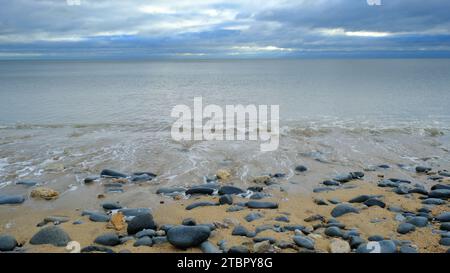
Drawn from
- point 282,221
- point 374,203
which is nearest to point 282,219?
point 282,221

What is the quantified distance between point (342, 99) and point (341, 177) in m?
22.0

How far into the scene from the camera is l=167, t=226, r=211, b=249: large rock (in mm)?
5895

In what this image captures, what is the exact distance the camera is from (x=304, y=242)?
593 centimetres

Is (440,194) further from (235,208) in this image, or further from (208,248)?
(208,248)

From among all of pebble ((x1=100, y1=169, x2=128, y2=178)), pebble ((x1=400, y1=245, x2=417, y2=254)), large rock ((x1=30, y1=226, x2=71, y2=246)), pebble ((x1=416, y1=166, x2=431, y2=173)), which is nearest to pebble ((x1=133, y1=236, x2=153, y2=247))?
large rock ((x1=30, y1=226, x2=71, y2=246))

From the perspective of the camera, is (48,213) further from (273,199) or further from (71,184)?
(273,199)

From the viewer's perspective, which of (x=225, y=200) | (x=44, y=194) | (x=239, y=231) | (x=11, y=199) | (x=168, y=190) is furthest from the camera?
(x=168, y=190)

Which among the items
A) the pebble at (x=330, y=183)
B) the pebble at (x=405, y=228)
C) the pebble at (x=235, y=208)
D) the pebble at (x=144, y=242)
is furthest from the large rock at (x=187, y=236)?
the pebble at (x=330, y=183)

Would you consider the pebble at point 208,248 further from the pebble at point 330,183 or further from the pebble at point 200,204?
the pebble at point 330,183

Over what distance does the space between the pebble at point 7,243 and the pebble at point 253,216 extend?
12.9 feet

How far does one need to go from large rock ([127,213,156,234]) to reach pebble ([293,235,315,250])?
246cm

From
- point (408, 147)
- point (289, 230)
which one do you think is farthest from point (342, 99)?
point (289, 230)

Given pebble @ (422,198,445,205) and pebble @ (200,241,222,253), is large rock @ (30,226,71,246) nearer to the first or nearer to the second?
pebble @ (200,241,222,253)

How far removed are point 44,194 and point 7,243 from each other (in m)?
2.96
